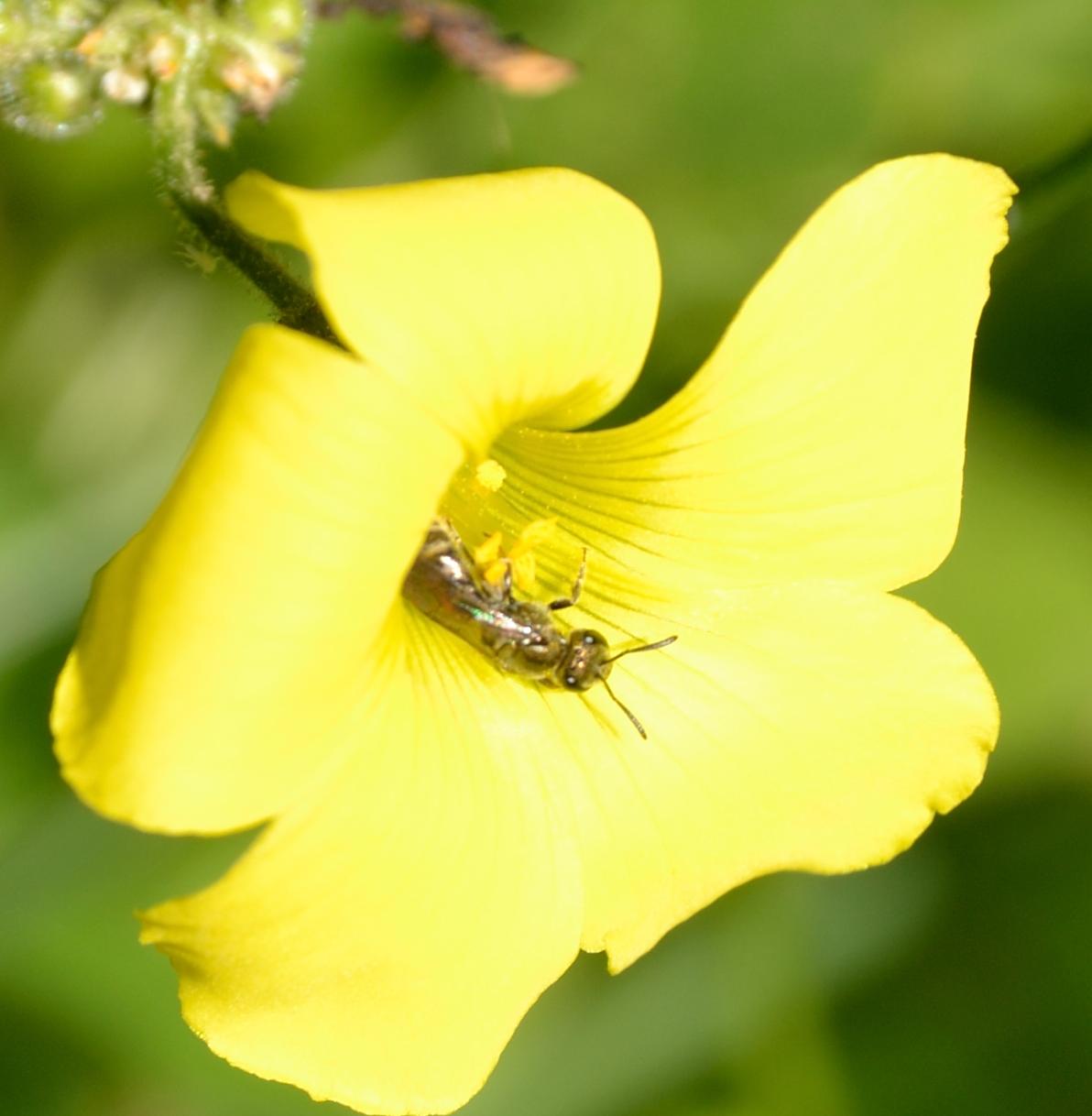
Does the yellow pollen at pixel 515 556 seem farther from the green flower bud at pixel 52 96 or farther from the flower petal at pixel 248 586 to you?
the green flower bud at pixel 52 96

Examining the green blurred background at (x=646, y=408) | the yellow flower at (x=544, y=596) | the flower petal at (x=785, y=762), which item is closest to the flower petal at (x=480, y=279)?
the yellow flower at (x=544, y=596)

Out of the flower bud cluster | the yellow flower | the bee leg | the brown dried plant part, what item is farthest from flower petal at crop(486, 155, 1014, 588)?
the brown dried plant part

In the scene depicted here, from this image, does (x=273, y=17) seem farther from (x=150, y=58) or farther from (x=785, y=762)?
(x=785, y=762)

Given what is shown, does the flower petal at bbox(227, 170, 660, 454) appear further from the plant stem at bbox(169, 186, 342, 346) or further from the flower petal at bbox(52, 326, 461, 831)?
the plant stem at bbox(169, 186, 342, 346)

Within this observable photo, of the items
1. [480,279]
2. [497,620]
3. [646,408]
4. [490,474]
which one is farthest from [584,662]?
[646,408]

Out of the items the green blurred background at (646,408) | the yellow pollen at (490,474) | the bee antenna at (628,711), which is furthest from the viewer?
the green blurred background at (646,408)

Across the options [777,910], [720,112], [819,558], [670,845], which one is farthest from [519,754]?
[720,112]
